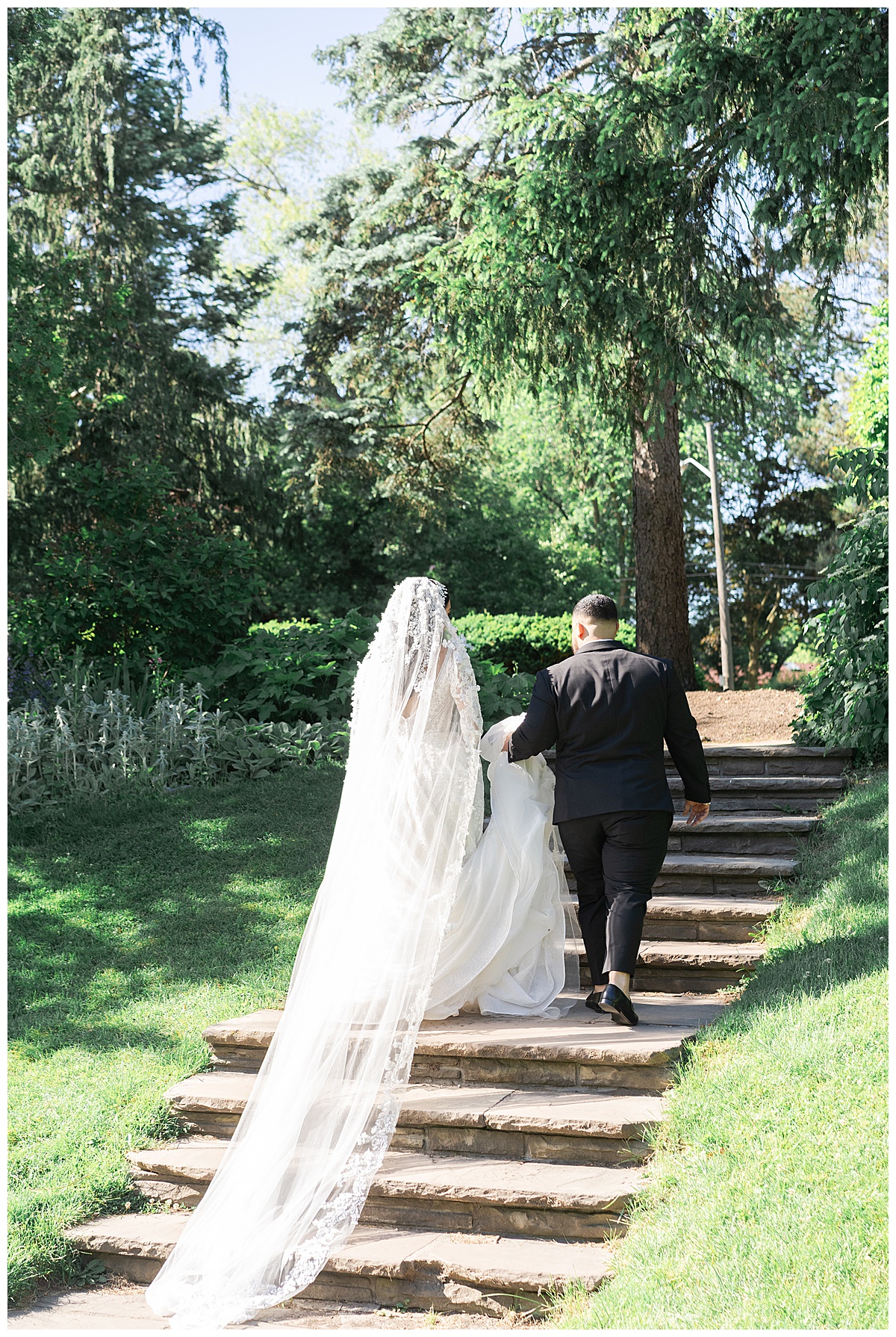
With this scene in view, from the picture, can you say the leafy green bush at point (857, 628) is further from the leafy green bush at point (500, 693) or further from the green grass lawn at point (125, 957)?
the green grass lawn at point (125, 957)

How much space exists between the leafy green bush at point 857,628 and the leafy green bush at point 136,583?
6601mm

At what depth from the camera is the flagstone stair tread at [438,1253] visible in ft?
12.2

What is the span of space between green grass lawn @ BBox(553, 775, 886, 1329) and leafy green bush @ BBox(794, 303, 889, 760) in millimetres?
3136

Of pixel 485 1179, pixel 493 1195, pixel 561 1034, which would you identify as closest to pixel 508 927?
pixel 561 1034

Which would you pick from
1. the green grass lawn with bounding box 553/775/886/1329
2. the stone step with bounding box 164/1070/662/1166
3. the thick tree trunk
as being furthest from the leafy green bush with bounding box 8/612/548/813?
the green grass lawn with bounding box 553/775/886/1329

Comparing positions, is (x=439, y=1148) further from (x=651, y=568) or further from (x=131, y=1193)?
(x=651, y=568)

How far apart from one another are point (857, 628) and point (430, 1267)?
5.93 m

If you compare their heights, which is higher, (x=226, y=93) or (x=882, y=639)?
(x=226, y=93)

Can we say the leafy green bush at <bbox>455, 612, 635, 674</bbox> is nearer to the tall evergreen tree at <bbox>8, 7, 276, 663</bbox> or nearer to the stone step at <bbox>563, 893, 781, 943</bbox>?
the tall evergreen tree at <bbox>8, 7, 276, 663</bbox>

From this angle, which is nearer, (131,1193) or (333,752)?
(131,1193)

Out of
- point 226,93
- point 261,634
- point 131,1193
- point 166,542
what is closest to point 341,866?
point 131,1193

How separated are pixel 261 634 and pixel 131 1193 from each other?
8067mm

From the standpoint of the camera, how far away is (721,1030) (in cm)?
467

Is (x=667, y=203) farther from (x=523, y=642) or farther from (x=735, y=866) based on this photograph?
(x=523, y=642)
